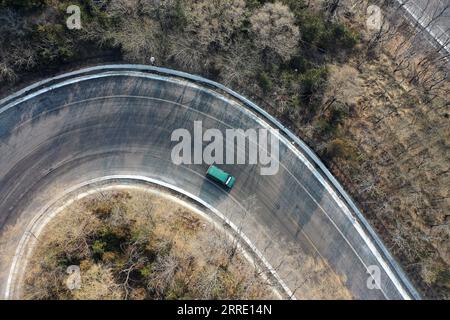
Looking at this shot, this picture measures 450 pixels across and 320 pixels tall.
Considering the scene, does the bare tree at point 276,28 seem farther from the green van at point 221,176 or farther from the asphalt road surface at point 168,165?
the green van at point 221,176

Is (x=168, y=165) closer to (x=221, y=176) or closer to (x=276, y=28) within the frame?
(x=221, y=176)

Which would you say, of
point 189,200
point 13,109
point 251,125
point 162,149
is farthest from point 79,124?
point 251,125

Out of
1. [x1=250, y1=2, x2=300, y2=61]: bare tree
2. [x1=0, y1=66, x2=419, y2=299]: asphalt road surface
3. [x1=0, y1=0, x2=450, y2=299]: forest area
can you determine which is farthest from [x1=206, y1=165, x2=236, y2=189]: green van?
[x1=250, y1=2, x2=300, y2=61]: bare tree

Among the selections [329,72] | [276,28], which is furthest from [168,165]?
[329,72]

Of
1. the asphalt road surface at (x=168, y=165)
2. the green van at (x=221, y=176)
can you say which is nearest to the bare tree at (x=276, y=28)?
the asphalt road surface at (x=168, y=165)

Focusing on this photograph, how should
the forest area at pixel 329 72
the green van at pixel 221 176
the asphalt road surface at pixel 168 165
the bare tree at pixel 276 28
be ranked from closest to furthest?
the forest area at pixel 329 72
the bare tree at pixel 276 28
the asphalt road surface at pixel 168 165
the green van at pixel 221 176

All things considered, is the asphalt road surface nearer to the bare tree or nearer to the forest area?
the forest area
